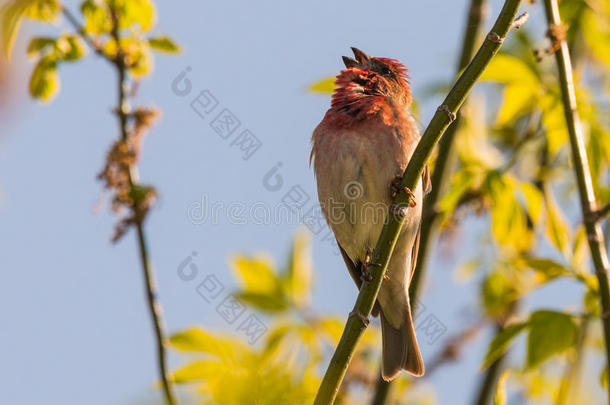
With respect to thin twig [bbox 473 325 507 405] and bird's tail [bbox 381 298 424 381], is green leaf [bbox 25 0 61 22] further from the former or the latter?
thin twig [bbox 473 325 507 405]

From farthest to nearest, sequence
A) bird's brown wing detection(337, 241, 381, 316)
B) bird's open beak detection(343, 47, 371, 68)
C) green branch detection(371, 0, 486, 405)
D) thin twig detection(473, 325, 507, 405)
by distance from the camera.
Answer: bird's brown wing detection(337, 241, 381, 316) → bird's open beak detection(343, 47, 371, 68) → thin twig detection(473, 325, 507, 405) → green branch detection(371, 0, 486, 405)

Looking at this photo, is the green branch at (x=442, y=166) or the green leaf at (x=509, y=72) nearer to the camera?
the green leaf at (x=509, y=72)

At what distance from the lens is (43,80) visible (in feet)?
13.4

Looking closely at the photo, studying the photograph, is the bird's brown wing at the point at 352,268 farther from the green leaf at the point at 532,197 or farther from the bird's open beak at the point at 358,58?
the green leaf at the point at 532,197

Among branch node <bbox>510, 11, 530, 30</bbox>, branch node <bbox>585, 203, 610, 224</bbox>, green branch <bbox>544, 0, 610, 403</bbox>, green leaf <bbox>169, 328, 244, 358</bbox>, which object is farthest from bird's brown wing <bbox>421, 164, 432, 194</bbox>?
green leaf <bbox>169, 328, 244, 358</bbox>

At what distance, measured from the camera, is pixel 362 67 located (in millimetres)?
5738

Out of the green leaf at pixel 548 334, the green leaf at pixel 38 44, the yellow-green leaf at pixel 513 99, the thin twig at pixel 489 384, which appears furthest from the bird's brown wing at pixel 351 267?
the green leaf at pixel 38 44

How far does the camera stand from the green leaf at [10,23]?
2.82 metres

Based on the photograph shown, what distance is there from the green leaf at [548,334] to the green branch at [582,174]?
0.79ft

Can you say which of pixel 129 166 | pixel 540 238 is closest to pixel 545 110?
pixel 540 238

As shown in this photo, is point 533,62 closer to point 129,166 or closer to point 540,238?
point 540,238

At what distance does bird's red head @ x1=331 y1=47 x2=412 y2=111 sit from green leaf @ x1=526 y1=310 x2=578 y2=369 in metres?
2.01

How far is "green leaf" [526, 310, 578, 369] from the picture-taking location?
12.7ft

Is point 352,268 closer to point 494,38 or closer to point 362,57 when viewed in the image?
point 362,57
